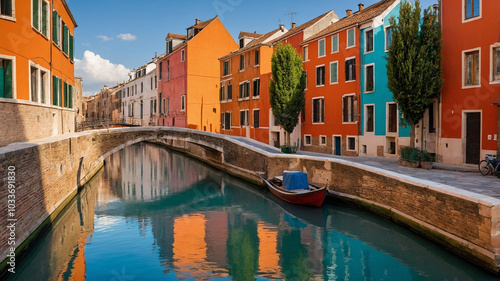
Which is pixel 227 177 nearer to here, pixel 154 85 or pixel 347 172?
pixel 347 172

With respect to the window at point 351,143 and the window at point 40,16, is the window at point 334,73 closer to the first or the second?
the window at point 351,143

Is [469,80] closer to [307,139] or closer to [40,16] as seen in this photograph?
[307,139]

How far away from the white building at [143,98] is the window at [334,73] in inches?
991

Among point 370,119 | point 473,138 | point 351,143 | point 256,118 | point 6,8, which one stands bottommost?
point 351,143

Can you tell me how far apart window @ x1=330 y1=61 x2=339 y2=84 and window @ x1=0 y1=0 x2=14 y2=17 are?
1639cm

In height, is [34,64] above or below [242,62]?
below

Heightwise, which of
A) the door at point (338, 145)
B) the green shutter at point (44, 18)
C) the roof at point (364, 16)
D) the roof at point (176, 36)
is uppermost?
the roof at point (176, 36)

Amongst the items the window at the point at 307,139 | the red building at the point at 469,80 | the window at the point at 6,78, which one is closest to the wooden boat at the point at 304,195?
the red building at the point at 469,80

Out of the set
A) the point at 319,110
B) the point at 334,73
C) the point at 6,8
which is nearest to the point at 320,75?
the point at 334,73

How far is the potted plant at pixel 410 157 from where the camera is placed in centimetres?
1521

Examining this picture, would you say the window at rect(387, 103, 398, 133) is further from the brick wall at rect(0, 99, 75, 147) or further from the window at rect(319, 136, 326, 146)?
the brick wall at rect(0, 99, 75, 147)

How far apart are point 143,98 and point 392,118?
116 feet

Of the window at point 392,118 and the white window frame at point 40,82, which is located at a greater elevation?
the white window frame at point 40,82

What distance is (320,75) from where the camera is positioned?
23.8 meters
